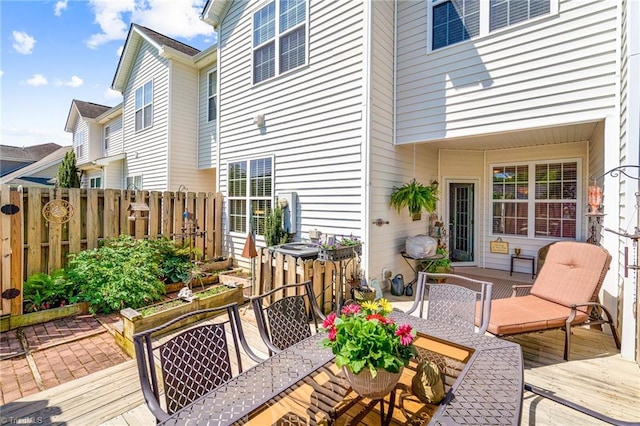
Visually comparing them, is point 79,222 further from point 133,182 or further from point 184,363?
point 133,182

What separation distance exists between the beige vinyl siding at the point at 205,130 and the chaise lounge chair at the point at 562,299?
867 cm

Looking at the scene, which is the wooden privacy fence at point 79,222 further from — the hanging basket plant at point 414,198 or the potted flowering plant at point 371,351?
the potted flowering plant at point 371,351

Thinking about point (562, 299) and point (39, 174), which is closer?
point (562, 299)

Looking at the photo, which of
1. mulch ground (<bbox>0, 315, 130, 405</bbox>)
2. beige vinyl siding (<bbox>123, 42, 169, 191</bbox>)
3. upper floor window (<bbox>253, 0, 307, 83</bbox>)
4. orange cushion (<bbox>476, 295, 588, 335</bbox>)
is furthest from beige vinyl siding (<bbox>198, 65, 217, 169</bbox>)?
orange cushion (<bbox>476, 295, 588, 335</bbox>)

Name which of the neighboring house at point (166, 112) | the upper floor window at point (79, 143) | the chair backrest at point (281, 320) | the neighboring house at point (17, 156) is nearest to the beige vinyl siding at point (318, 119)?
the neighboring house at point (166, 112)

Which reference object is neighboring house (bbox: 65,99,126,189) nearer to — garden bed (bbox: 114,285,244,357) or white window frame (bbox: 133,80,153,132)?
white window frame (bbox: 133,80,153,132)

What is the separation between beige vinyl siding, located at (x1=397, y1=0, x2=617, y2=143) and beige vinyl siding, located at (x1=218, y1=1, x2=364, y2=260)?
110 centimetres

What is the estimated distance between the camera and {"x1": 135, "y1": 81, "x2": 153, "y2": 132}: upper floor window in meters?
10.6

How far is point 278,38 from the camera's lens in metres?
6.55

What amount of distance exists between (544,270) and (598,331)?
1.01 m

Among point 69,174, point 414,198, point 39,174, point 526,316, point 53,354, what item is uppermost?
point 39,174

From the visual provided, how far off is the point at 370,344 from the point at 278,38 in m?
6.92

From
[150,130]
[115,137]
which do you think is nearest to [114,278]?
[150,130]

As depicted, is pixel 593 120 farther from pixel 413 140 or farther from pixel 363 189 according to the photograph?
pixel 363 189
